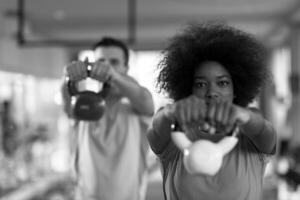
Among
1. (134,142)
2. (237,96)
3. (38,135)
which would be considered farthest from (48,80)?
(237,96)

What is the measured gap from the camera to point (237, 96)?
1.04m

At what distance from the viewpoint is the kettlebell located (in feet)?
4.61

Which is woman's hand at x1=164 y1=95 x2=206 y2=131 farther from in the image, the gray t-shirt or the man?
the man

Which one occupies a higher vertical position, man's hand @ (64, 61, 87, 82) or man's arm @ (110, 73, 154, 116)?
man's hand @ (64, 61, 87, 82)

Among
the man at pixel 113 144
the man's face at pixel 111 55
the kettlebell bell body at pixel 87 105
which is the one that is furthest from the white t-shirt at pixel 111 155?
the kettlebell bell body at pixel 87 105

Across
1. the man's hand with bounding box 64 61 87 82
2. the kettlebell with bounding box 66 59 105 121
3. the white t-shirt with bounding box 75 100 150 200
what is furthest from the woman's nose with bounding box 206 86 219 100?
the white t-shirt with bounding box 75 100 150 200

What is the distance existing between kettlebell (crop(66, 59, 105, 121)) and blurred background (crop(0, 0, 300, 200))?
1.41 meters

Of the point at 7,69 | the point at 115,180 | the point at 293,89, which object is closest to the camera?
the point at 115,180

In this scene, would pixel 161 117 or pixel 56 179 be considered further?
pixel 56 179

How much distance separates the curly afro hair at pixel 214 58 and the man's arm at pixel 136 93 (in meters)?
0.46

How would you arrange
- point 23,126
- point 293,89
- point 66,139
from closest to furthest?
1. point 23,126
2. point 293,89
3. point 66,139

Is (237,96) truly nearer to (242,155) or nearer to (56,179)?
(242,155)

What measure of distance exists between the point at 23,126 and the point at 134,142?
2540 mm

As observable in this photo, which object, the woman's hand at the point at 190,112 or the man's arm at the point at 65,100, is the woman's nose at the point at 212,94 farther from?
the man's arm at the point at 65,100
